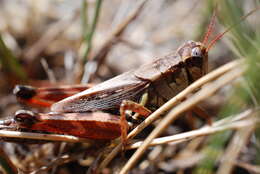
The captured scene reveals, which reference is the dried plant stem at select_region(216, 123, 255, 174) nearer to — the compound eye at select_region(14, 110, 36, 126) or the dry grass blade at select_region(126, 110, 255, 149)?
the dry grass blade at select_region(126, 110, 255, 149)

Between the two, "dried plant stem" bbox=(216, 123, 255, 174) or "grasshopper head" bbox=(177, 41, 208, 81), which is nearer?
"dried plant stem" bbox=(216, 123, 255, 174)

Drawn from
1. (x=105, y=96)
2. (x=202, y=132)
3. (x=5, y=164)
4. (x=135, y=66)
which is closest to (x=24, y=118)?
(x=5, y=164)

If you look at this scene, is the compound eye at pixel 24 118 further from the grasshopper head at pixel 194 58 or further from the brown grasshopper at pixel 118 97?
the grasshopper head at pixel 194 58

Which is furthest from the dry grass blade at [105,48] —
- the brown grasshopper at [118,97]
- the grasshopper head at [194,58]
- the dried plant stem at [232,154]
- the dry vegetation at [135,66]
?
the dried plant stem at [232,154]

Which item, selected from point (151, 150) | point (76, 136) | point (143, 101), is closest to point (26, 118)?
point (76, 136)

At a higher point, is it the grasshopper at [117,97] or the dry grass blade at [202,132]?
the grasshopper at [117,97]

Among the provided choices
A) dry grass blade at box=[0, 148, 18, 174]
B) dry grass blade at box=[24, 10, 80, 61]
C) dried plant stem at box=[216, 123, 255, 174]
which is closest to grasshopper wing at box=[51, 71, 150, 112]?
dry grass blade at box=[0, 148, 18, 174]

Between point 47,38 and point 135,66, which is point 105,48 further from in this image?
point 47,38
